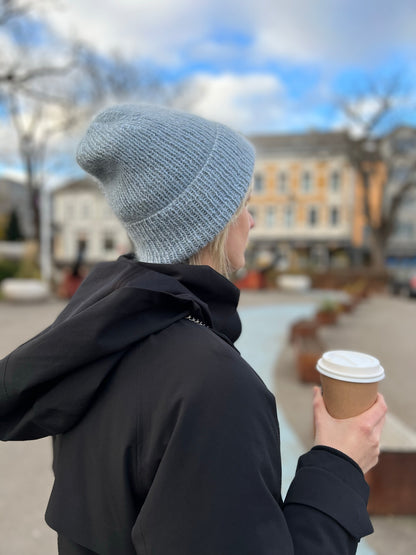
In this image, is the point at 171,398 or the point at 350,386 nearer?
the point at 171,398

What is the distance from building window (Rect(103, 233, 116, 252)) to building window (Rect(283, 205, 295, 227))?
17.9 metres

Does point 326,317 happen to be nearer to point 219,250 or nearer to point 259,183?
point 219,250

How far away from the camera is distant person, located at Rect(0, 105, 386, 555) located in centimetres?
78

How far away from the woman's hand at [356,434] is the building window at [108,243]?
46301mm

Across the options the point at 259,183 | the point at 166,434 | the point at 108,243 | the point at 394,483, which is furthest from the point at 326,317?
the point at 108,243

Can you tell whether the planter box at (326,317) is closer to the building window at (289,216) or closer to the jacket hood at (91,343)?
the jacket hood at (91,343)

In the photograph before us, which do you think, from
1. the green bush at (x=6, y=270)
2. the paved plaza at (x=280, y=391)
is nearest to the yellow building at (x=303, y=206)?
the green bush at (x=6, y=270)

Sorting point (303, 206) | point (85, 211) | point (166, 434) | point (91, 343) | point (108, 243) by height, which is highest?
point (91, 343)

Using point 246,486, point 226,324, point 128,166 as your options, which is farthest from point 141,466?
point 128,166

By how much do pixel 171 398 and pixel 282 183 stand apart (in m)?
42.6

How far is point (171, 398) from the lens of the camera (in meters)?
0.81

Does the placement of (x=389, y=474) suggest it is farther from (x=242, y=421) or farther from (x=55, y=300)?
(x=55, y=300)

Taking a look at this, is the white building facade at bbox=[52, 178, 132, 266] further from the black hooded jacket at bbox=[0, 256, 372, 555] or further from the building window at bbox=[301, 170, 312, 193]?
the black hooded jacket at bbox=[0, 256, 372, 555]

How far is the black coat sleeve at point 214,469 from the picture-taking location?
30.3 inches
